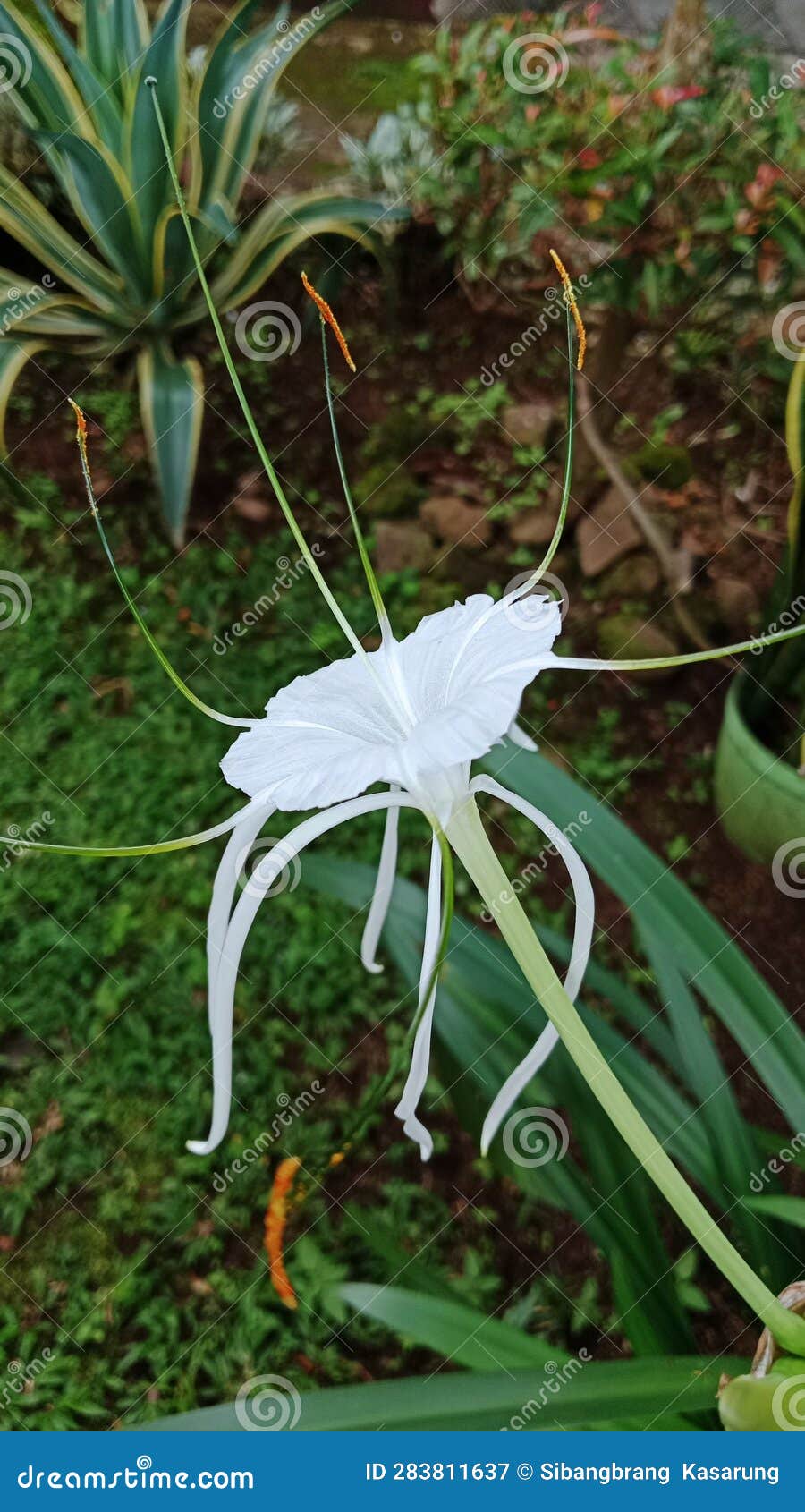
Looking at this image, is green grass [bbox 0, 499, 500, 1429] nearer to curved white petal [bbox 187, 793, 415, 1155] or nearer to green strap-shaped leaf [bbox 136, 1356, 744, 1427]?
green strap-shaped leaf [bbox 136, 1356, 744, 1427]

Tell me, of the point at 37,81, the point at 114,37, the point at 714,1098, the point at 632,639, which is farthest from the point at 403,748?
the point at 114,37

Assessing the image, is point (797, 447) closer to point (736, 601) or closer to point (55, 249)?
point (736, 601)

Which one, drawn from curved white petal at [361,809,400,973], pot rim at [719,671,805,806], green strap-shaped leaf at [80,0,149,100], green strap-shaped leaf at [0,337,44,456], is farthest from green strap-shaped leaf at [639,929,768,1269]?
green strap-shaped leaf at [80,0,149,100]

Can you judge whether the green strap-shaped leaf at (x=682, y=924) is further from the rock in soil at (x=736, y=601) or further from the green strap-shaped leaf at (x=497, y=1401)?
the rock in soil at (x=736, y=601)

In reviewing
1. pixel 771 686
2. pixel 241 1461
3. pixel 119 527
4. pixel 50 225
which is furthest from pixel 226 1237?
pixel 50 225

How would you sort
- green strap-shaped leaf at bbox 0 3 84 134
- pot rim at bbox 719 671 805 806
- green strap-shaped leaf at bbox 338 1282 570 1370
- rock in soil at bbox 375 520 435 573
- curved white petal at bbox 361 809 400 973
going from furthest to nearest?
rock in soil at bbox 375 520 435 573, green strap-shaped leaf at bbox 0 3 84 134, pot rim at bbox 719 671 805 806, green strap-shaped leaf at bbox 338 1282 570 1370, curved white petal at bbox 361 809 400 973

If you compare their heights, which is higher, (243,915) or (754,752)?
(754,752)
